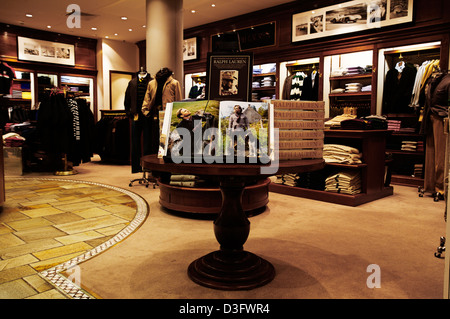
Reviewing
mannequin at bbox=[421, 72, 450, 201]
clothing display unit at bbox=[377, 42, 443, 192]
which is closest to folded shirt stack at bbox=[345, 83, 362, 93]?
clothing display unit at bbox=[377, 42, 443, 192]

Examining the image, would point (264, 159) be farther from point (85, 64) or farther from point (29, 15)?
point (85, 64)

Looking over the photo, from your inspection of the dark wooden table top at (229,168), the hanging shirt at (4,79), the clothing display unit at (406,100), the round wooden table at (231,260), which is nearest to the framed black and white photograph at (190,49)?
the hanging shirt at (4,79)

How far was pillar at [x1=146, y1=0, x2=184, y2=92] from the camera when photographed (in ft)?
18.2

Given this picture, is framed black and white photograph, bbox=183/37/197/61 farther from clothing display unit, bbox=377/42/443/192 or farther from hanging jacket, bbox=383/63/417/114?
hanging jacket, bbox=383/63/417/114

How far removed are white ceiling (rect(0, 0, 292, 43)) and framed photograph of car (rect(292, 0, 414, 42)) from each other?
692mm

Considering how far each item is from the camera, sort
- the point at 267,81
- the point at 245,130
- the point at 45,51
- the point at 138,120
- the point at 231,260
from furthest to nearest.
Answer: the point at 45,51
the point at 267,81
the point at 138,120
the point at 231,260
the point at 245,130

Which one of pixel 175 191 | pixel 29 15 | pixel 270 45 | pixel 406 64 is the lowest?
pixel 175 191

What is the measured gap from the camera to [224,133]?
174cm

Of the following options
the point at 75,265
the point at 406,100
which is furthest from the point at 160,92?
the point at 406,100

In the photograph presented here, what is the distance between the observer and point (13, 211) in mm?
3951

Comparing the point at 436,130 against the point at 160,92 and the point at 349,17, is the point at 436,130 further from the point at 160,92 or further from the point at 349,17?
the point at 160,92

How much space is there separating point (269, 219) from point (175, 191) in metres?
1.03

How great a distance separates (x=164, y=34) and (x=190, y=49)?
13.7 feet

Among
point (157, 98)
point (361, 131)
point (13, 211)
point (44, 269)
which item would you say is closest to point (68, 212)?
point (13, 211)
